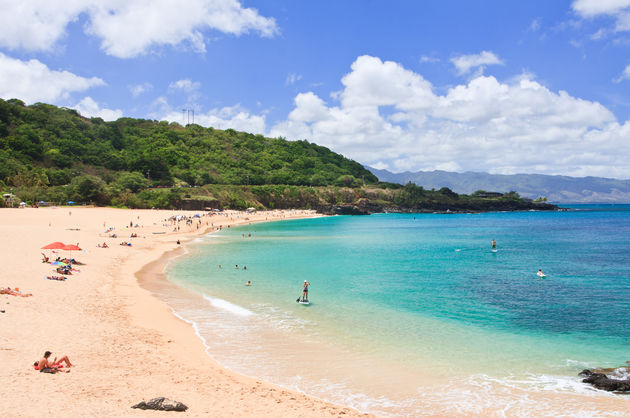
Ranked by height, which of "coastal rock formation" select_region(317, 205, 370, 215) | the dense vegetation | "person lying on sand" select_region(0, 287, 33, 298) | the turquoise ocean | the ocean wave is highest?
the dense vegetation

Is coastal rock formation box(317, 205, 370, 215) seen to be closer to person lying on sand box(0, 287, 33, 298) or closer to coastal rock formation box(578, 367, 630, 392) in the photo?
person lying on sand box(0, 287, 33, 298)

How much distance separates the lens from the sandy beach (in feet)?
30.1

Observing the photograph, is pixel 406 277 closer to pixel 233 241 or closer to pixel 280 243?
pixel 280 243

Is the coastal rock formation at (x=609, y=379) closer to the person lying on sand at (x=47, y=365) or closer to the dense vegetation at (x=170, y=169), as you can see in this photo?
the person lying on sand at (x=47, y=365)

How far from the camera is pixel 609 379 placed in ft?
37.5

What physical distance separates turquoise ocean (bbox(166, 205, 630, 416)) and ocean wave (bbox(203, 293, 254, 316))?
0.09m

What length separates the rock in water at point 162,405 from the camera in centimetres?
888

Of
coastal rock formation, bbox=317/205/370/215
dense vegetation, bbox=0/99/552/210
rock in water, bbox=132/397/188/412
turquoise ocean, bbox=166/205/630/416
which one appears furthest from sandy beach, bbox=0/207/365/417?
coastal rock formation, bbox=317/205/370/215

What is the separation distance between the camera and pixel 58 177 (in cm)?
9638

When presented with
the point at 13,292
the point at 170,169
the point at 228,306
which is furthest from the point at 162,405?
the point at 170,169

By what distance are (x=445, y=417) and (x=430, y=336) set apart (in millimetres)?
6471

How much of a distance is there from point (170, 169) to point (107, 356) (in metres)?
127

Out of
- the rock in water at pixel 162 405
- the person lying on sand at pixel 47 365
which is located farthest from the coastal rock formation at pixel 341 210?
the rock in water at pixel 162 405

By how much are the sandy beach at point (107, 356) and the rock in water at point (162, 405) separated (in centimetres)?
22
